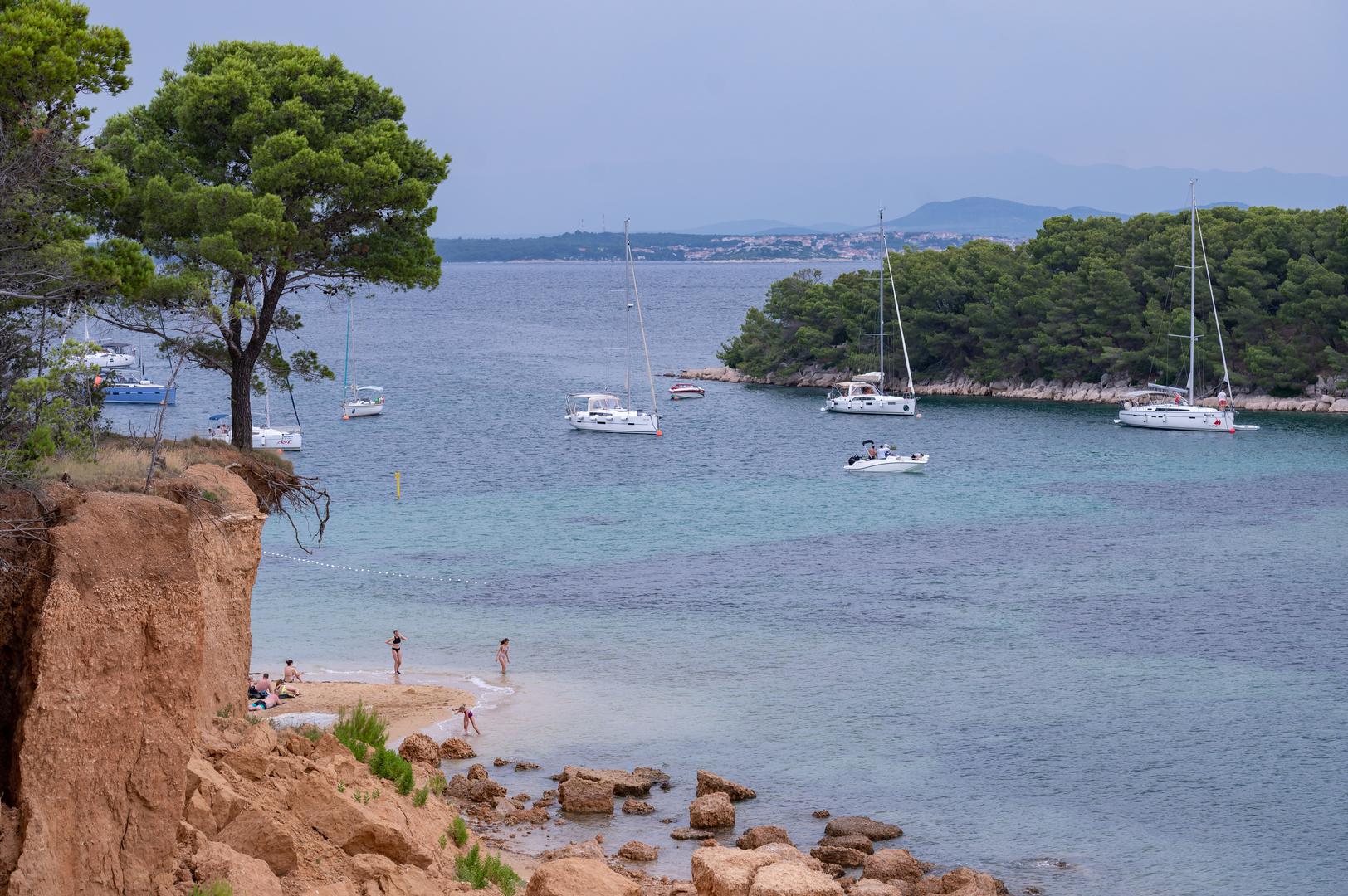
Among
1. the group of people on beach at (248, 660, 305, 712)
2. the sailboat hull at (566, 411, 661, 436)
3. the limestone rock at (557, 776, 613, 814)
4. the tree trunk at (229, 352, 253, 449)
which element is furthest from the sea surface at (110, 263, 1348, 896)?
the tree trunk at (229, 352, 253, 449)

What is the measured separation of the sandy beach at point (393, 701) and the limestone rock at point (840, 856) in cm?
1001

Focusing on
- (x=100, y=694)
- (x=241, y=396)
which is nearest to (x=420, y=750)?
(x=241, y=396)

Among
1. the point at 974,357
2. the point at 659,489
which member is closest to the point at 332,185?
the point at 659,489

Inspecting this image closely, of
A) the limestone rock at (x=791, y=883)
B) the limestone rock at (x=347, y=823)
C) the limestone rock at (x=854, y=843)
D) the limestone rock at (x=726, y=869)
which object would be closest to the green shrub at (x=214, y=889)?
the limestone rock at (x=347, y=823)

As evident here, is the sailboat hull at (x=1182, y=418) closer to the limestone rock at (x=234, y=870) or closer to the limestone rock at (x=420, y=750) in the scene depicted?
the limestone rock at (x=420, y=750)

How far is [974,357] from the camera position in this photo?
360 ft

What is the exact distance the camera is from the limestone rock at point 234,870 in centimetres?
1430

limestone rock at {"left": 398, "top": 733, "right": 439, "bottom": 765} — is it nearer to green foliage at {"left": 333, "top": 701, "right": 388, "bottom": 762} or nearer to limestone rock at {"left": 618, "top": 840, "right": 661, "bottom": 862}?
limestone rock at {"left": 618, "top": 840, "right": 661, "bottom": 862}

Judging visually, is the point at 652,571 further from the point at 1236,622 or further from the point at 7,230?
the point at 7,230

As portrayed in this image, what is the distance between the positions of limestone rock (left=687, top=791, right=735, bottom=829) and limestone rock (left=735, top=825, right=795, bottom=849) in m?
0.71

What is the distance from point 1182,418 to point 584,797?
230 feet

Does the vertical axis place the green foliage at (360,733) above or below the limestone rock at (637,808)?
above

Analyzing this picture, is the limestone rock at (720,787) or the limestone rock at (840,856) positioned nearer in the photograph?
the limestone rock at (840,856)

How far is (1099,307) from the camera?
10081 centimetres
